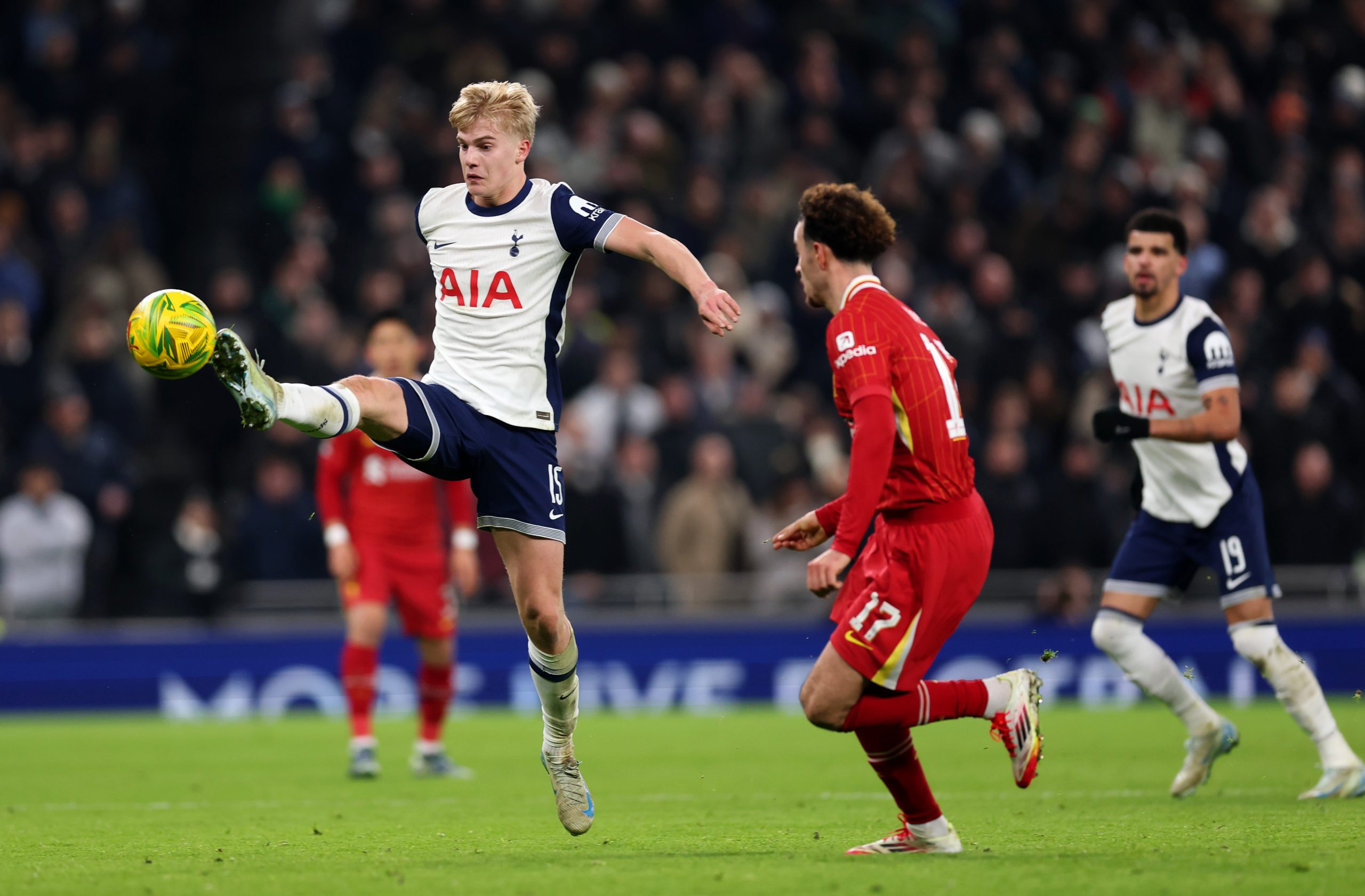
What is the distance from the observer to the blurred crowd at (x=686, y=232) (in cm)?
1523

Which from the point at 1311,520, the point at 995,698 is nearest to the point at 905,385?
the point at 995,698

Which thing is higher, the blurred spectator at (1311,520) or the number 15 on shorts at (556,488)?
the number 15 on shorts at (556,488)

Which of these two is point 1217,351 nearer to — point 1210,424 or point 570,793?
point 1210,424

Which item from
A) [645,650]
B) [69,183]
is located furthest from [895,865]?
[69,183]

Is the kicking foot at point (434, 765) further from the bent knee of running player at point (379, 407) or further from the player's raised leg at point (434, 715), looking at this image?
the bent knee of running player at point (379, 407)

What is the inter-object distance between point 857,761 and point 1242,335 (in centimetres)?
752

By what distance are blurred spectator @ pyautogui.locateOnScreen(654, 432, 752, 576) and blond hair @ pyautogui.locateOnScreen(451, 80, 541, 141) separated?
7.97 metres

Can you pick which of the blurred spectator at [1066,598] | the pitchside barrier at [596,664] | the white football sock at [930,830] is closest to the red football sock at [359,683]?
the pitchside barrier at [596,664]

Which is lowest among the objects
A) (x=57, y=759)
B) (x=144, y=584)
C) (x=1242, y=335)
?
(x=57, y=759)

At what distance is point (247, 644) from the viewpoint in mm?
14727

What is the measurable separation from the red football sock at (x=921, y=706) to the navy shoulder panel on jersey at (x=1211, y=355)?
106 inches

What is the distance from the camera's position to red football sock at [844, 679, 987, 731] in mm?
6234

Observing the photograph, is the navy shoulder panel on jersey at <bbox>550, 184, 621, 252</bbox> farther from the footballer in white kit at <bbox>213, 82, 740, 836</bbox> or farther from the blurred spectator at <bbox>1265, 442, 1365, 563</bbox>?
the blurred spectator at <bbox>1265, 442, 1365, 563</bbox>

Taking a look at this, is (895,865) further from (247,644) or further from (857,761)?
(247,644)
